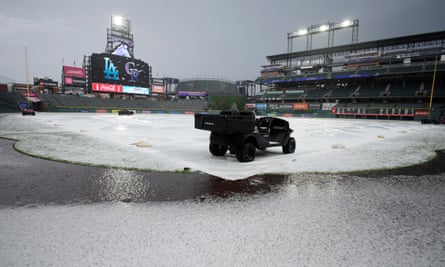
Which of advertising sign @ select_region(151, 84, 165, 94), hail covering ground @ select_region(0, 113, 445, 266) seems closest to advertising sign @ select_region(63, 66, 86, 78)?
advertising sign @ select_region(151, 84, 165, 94)

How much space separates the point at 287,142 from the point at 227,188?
14.2 feet

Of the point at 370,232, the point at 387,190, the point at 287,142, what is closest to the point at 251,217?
the point at 370,232


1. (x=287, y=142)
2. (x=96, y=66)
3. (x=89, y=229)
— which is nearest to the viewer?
(x=89, y=229)

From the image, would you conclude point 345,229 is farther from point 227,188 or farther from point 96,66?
point 96,66

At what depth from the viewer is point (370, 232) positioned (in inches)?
104

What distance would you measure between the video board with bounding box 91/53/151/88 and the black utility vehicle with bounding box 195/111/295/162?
49800 mm

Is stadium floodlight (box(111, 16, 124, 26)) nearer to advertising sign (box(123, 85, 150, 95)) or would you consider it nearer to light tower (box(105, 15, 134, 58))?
light tower (box(105, 15, 134, 58))

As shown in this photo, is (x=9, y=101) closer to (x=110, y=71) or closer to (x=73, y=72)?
(x=110, y=71)

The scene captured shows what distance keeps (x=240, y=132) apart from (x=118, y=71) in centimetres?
5258

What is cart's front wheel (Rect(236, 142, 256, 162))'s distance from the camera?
635 cm

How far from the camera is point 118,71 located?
5075 cm

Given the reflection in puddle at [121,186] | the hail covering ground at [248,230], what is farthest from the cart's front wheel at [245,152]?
the reflection in puddle at [121,186]

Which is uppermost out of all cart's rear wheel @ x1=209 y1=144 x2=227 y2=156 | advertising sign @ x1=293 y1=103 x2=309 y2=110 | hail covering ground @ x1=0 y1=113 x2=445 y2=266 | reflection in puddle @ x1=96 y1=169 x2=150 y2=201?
advertising sign @ x1=293 y1=103 x2=309 y2=110

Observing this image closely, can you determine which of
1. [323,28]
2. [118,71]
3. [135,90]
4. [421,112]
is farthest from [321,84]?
[118,71]
